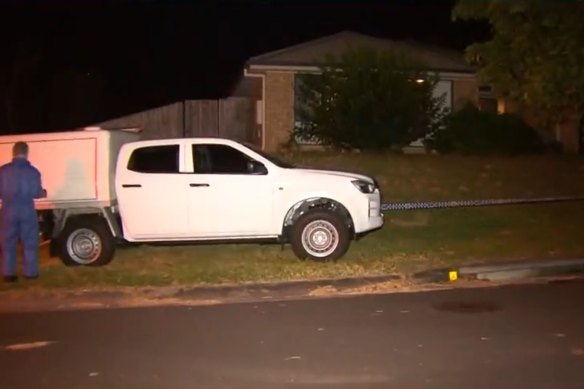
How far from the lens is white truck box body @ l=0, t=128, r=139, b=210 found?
1176 centimetres

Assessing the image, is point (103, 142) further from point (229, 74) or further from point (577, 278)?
point (229, 74)

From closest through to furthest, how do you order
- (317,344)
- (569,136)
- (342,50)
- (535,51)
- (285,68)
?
(317,344), (535,51), (285,68), (342,50), (569,136)

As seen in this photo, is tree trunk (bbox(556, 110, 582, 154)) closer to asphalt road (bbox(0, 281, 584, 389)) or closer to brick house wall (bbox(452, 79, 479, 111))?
brick house wall (bbox(452, 79, 479, 111))

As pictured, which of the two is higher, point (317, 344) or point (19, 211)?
Answer: point (19, 211)

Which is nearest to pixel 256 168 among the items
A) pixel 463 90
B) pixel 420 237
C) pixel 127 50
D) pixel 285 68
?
pixel 420 237

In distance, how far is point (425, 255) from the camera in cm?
1218

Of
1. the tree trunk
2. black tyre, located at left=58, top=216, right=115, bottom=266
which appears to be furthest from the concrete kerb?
the tree trunk

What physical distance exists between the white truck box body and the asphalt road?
2.62 m

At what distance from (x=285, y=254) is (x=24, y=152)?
4002 mm

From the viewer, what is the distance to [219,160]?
39.0ft

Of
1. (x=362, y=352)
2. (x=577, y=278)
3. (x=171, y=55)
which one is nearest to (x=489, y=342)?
(x=362, y=352)

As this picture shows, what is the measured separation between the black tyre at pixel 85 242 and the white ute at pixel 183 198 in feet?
0.05

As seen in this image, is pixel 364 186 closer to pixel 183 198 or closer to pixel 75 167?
pixel 183 198

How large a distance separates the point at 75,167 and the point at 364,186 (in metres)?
4.11
